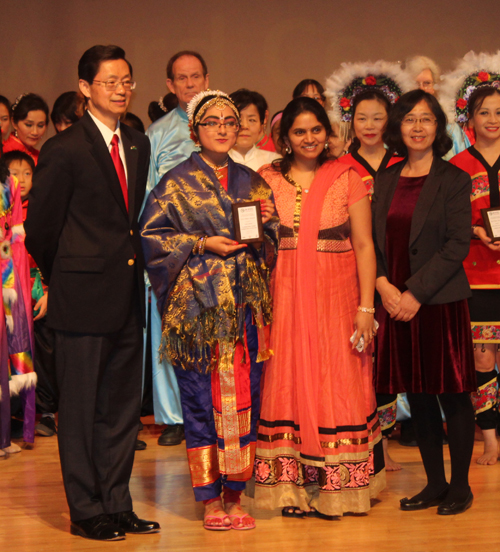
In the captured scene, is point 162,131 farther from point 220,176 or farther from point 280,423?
point 280,423

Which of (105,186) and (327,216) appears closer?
(105,186)

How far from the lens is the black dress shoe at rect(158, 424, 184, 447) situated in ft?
13.6

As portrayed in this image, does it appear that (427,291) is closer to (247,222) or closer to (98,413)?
(247,222)

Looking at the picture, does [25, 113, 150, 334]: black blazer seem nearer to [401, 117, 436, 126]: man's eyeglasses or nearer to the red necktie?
the red necktie

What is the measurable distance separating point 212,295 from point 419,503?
1218 millimetres

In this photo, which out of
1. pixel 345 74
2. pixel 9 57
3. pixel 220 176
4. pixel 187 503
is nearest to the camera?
pixel 220 176

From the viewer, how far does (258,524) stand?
2.95m

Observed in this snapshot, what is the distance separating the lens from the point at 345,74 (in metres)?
3.90

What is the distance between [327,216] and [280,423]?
2.75ft

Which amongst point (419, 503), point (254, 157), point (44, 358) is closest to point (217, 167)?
point (254, 157)

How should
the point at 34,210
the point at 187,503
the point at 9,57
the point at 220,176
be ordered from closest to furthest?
the point at 34,210, the point at 220,176, the point at 187,503, the point at 9,57

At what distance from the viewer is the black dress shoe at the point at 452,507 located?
3.00 metres

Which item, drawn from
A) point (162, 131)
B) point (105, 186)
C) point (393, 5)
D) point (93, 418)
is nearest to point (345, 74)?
point (162, 131)

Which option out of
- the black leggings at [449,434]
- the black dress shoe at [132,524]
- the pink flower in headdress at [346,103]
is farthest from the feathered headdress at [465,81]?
the black dress shoe at [132,524]
